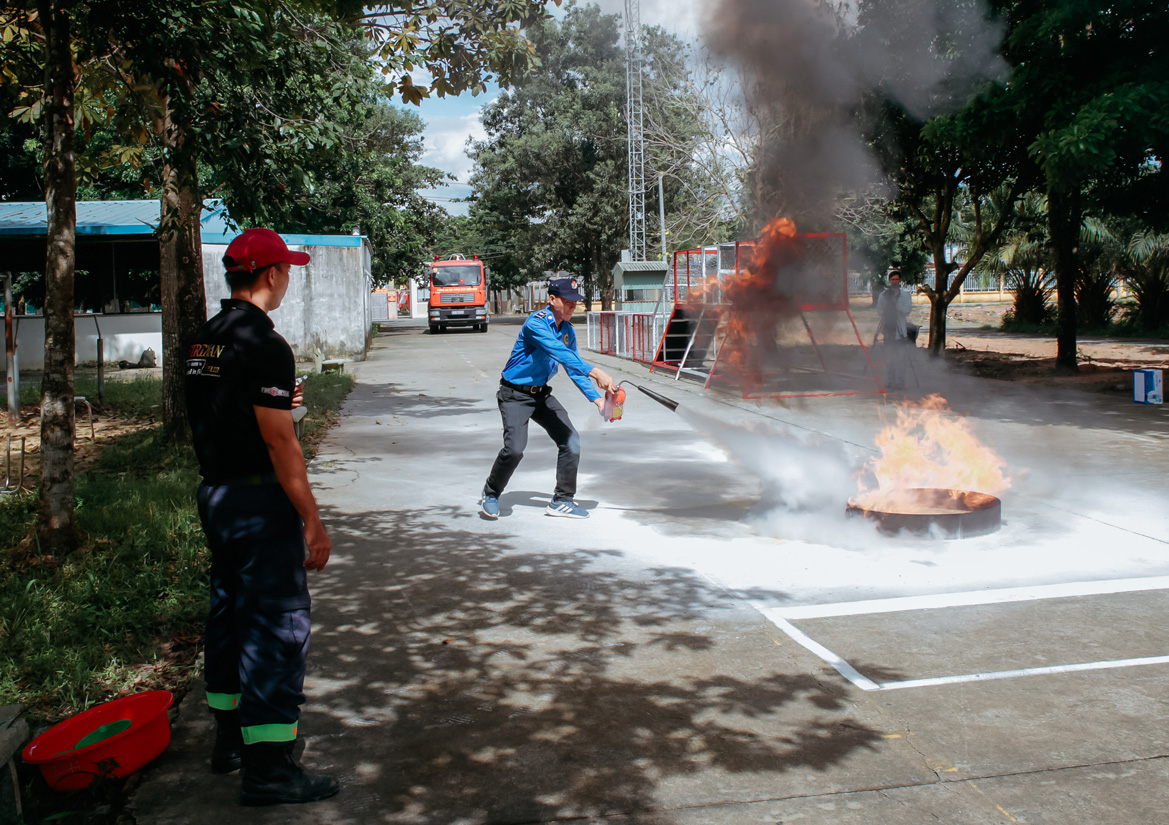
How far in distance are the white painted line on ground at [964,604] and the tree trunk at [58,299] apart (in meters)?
4.08

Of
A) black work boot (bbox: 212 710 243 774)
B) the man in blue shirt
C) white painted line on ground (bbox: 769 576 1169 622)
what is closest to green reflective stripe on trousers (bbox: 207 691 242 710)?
black work boot (bbox: 212 710 243 774)

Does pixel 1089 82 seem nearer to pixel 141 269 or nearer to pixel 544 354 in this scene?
pixel 544 354

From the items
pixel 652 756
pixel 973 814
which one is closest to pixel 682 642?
pixel 652 756

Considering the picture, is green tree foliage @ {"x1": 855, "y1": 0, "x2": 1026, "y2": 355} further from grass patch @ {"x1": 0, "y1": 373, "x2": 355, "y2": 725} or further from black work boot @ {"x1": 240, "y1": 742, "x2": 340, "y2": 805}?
black work boot @ {"x1": 240, "y1": 742, "x2": 340, "y2": 805}

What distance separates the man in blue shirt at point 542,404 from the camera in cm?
660

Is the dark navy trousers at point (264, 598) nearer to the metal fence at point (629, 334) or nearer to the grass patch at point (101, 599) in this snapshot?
the grass patch at point (101, 599)

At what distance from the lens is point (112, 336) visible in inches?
789

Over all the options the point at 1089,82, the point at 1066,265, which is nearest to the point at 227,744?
the point at 1089,82

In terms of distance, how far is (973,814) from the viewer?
2812 millimetres

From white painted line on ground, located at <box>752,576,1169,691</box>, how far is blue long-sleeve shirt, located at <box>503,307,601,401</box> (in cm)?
235

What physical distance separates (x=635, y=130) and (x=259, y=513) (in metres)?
A: 34.7

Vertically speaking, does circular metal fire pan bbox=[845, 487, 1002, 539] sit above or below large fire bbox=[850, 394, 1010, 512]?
below

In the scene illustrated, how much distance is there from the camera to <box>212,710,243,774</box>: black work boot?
10.4ft

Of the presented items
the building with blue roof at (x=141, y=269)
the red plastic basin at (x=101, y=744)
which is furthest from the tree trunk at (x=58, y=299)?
the building with blue roof at (x=141, y=269)
